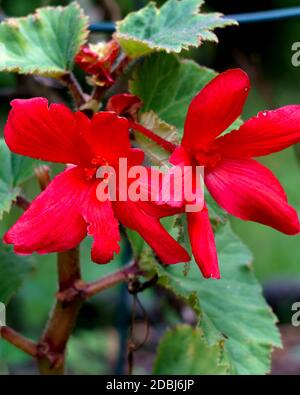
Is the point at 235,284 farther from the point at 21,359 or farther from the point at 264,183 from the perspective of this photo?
the point at 21,359

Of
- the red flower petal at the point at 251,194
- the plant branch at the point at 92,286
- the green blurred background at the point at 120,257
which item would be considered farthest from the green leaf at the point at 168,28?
the green blurred background at the point at 120,257

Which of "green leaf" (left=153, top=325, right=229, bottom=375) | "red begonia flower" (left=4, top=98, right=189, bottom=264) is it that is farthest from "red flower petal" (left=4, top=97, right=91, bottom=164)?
"green leaf" (left=153, top=325, right=229, bottom=375)

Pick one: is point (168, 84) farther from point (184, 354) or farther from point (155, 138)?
point (184, 354)

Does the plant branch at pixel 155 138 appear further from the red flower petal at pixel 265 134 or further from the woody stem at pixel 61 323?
the woody stem at pixel 61 323

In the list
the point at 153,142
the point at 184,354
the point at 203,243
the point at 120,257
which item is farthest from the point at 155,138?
the point at 120,257

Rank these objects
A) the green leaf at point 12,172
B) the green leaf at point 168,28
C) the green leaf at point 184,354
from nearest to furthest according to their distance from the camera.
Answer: the green leaf at point 168,28, the green leaf at point 12,172, the green leaf at point 184,354

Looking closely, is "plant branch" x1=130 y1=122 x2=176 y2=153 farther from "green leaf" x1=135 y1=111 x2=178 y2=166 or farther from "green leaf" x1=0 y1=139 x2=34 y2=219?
"green leaf" x1=0 y1=139 x2=34 y2=219
